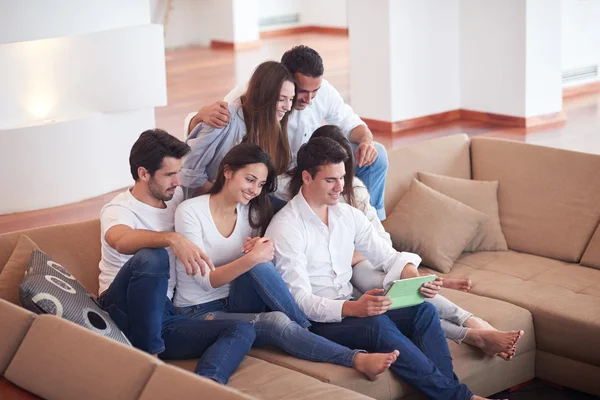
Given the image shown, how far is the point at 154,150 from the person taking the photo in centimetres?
365

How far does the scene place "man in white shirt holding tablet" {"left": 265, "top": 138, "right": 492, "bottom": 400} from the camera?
3631mm


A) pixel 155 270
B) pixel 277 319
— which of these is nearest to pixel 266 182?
pixel 277 319

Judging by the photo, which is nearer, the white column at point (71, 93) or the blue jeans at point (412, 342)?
the blue jeans at point (412, 342)

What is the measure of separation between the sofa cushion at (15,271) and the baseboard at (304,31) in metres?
11.3

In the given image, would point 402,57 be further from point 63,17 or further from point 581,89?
point 63,17

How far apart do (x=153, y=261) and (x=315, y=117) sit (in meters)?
1.47

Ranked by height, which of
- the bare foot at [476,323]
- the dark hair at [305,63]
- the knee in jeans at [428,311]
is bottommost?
the bare foot at [476,323]

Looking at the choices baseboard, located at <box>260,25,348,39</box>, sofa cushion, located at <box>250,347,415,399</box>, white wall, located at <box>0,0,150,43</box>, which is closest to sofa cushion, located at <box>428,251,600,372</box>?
sofa cushion, located at <box>250,347,415,399</box>

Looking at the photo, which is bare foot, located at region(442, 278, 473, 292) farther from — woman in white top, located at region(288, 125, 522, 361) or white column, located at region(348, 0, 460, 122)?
white column, located at region(348, 0, 460, 122)

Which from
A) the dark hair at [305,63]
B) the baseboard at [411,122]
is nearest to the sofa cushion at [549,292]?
the dark hair at [305,63]

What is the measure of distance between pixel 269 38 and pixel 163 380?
12289mm

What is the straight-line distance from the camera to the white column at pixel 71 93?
6.61m

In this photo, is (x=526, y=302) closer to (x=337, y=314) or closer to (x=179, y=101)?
(x=337, y=314)

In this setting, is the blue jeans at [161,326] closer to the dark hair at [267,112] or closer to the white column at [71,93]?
the dark hair at [267,112]
